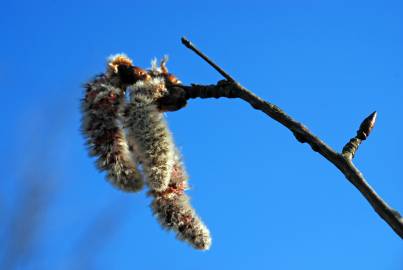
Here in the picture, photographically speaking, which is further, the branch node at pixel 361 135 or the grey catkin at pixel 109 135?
the grey catkin at pixel 109 135

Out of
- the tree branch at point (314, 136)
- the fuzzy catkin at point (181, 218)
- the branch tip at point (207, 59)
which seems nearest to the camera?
the tree branch at point (314, 136)

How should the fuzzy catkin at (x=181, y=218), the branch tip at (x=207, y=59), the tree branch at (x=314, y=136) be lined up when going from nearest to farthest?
1. the tree branch at (x=314, y=136)
2. the branch tip at (x=207, y=59)
3. the fuzzy catkin at (x=181, y=218)

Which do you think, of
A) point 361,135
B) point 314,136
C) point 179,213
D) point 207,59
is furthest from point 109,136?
point 361,135

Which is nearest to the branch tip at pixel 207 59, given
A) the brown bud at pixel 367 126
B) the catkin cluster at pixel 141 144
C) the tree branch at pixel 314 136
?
the tree branch at pixel 314 136

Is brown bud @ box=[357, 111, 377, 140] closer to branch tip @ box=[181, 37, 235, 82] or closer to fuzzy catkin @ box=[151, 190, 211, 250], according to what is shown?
branch tip @ box=[181, 37, 235, 82]

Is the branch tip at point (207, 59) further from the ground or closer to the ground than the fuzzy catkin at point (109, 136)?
further from the ground

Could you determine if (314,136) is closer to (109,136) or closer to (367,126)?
(367,126)

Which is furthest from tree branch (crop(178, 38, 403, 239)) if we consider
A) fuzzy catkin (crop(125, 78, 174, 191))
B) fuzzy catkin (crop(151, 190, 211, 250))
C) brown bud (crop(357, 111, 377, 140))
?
fuzzy catkin (crop(151, 190, 211, 250))

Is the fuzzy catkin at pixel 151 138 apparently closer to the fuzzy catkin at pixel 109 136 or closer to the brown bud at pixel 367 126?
the fuzzy catkin at pixel 109 136
